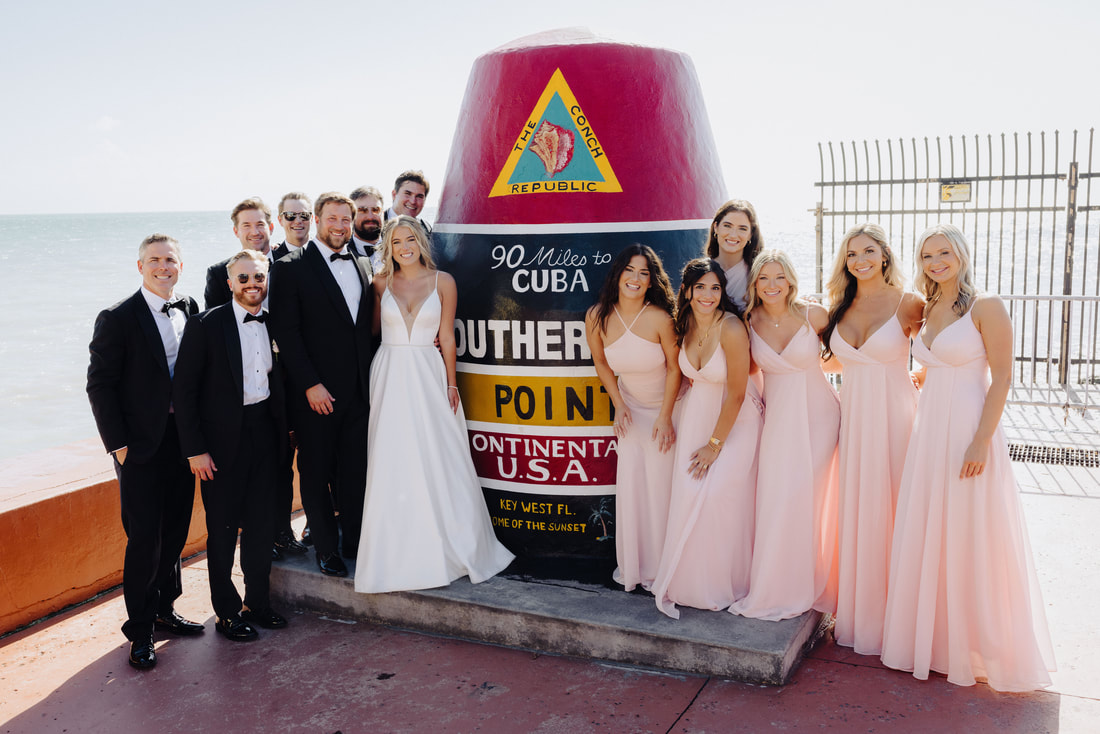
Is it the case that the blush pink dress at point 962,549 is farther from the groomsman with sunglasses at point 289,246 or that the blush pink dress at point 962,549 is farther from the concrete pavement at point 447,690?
the groomsman with sunglasses at point 289,246

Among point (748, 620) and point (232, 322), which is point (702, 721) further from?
point (232, 322)

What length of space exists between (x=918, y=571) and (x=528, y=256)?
8.23ft

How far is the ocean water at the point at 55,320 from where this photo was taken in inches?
677

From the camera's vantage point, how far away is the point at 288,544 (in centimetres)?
543

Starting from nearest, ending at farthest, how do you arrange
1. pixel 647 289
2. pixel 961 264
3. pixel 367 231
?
pixel 961 264, pixel 647 289, pixel 367 231

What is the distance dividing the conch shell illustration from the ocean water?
38.1ft

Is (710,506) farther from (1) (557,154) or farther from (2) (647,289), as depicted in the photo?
(1) (557,154)

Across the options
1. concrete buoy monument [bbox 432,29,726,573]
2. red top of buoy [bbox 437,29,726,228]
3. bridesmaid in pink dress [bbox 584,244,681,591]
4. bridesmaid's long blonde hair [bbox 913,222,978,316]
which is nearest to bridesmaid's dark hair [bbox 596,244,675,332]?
bridesmaid in pink dress [bbox 584,244,681,591]

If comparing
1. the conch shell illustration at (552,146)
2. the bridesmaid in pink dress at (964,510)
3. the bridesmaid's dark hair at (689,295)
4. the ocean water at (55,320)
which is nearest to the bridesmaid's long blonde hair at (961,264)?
the bridesmaid in pink dress at (964,510)

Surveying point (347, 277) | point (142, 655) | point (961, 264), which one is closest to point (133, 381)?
point (347, 277)

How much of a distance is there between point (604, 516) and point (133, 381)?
101 inches

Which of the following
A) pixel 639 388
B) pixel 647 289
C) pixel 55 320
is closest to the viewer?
pixel 647 289

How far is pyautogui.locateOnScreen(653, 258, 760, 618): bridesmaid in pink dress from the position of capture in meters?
4.32

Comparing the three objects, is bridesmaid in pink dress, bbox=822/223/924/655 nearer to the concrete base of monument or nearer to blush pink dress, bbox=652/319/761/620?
the concrete base of monument
